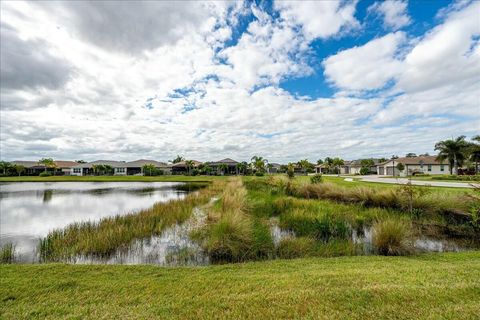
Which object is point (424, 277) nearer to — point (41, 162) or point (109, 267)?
point (109, 267)

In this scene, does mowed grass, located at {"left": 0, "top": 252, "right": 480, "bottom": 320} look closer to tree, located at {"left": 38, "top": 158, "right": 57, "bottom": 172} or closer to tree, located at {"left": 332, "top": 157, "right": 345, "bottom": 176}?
tree, located at {"left": 332, "top": 157, "right": 345, "bottom": 176}

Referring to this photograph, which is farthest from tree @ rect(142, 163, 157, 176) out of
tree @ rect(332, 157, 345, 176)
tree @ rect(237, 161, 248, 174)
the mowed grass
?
the mowed grass

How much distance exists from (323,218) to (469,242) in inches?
170

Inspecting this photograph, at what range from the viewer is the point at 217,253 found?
21.2ft

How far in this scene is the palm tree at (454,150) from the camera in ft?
123

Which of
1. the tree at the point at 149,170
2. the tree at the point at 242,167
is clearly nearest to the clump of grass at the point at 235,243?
the tree at the point at 242,167

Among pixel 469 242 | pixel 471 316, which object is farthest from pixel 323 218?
pixel 471 316

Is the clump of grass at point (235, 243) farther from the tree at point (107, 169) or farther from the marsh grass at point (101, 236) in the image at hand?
the tree at point (107, 169)

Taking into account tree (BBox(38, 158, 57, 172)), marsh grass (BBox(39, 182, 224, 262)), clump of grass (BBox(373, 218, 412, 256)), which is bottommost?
marsh grass (BBox(39, 182, 224, 262))

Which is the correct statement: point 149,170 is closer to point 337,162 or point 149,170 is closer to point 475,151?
point 337,162

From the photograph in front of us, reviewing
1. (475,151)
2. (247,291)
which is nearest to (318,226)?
(247,291)

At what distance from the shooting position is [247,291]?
3713 millimetres

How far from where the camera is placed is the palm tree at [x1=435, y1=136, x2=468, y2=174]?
37.6m

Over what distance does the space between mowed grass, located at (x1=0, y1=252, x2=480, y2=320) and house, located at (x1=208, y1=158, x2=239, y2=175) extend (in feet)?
187
